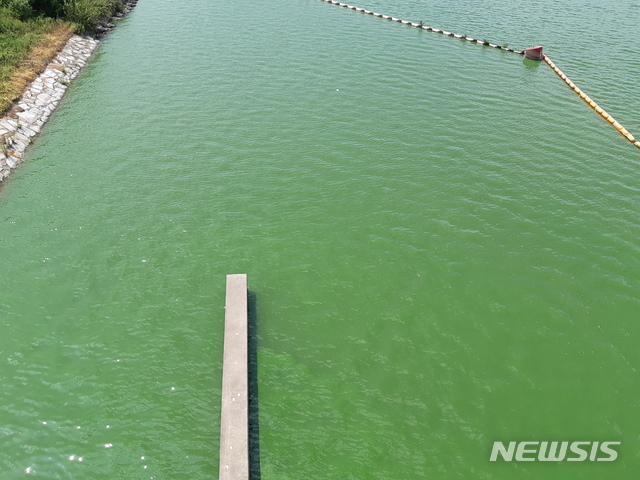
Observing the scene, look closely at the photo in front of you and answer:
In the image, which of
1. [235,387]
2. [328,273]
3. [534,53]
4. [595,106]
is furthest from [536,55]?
[235,387]

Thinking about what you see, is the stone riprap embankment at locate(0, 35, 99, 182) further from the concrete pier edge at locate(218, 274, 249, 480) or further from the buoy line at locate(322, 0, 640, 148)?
the buoy line at locate(322, 0, 640, 148)

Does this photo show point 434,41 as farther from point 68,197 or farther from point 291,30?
point 68,197

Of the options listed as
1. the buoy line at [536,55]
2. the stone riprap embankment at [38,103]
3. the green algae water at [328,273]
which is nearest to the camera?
the green algae water at [328,273]

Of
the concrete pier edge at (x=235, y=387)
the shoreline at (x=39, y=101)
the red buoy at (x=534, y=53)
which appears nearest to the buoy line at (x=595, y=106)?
the red buoy at (x=534, y=53)

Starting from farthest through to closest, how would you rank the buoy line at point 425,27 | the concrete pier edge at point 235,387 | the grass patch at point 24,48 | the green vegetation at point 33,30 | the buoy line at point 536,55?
the buoy line at point 425,27 → the green vegetation at point 33,30 → the grass patch at point 24,48 → the buoy line at point 536,55 → the concrete pier edge at point 235,387

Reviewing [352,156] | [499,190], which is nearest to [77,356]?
[352,156]

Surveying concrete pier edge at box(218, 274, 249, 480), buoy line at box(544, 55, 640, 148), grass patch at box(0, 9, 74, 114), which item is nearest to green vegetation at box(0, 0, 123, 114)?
grass patch at box(0, 9, 74, 114)

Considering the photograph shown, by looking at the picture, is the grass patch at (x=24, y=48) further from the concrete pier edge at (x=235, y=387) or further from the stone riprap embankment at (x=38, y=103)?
the concrete pier edge at (x=235, y=387)
